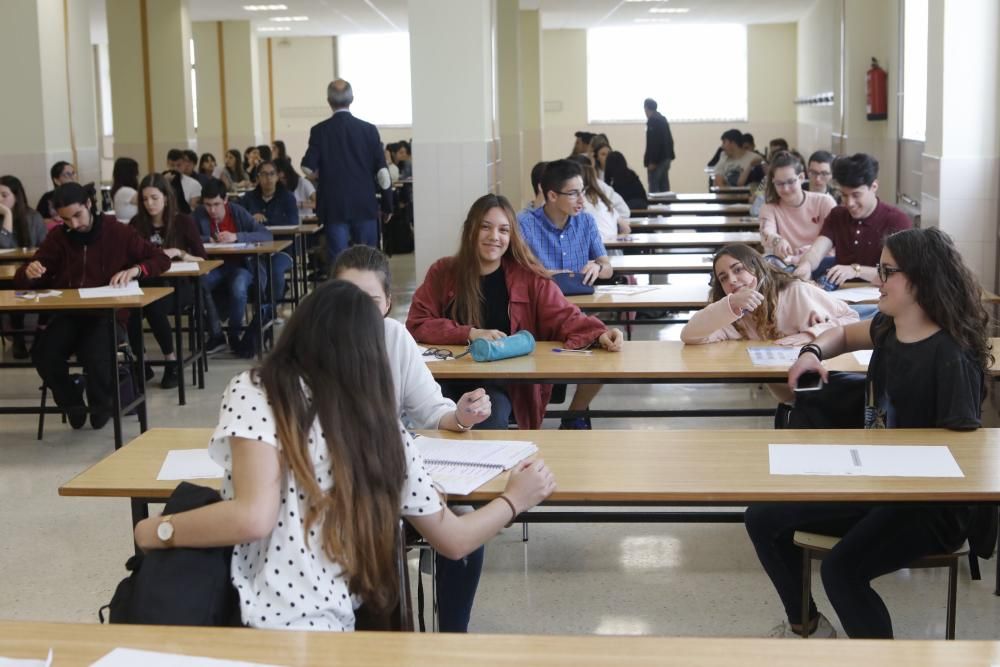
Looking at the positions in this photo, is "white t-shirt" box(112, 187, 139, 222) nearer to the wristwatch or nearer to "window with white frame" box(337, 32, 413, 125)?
the wristwatch

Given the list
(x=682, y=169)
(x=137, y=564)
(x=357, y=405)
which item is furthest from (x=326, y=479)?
(x=682, y=169)

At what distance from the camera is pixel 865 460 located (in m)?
2.57

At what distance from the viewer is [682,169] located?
2111 cm

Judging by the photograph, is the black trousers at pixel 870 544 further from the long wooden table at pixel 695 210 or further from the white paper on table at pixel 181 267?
the long wooden table at pixel 695 210

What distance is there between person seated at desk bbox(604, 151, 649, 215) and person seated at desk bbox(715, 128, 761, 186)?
2.65m

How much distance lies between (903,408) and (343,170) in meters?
5.79

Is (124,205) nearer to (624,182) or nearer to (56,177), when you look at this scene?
(56,177)

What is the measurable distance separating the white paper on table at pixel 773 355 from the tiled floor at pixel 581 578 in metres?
0.63

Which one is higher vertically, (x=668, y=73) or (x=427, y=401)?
(x=668, y=73)

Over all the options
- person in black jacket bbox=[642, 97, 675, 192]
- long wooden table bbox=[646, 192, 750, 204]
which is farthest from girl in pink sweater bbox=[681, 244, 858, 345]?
person in black jacket bbox=[642, 97, 675, 192]

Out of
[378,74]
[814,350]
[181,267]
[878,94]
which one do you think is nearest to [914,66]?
[878,94]

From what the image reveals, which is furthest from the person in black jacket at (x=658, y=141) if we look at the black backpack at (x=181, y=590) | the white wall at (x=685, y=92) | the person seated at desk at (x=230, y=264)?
the black backpack at (x=181, y=590)

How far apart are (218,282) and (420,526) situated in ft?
18.3

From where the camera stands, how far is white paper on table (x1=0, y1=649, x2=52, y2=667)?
64.9 inches
